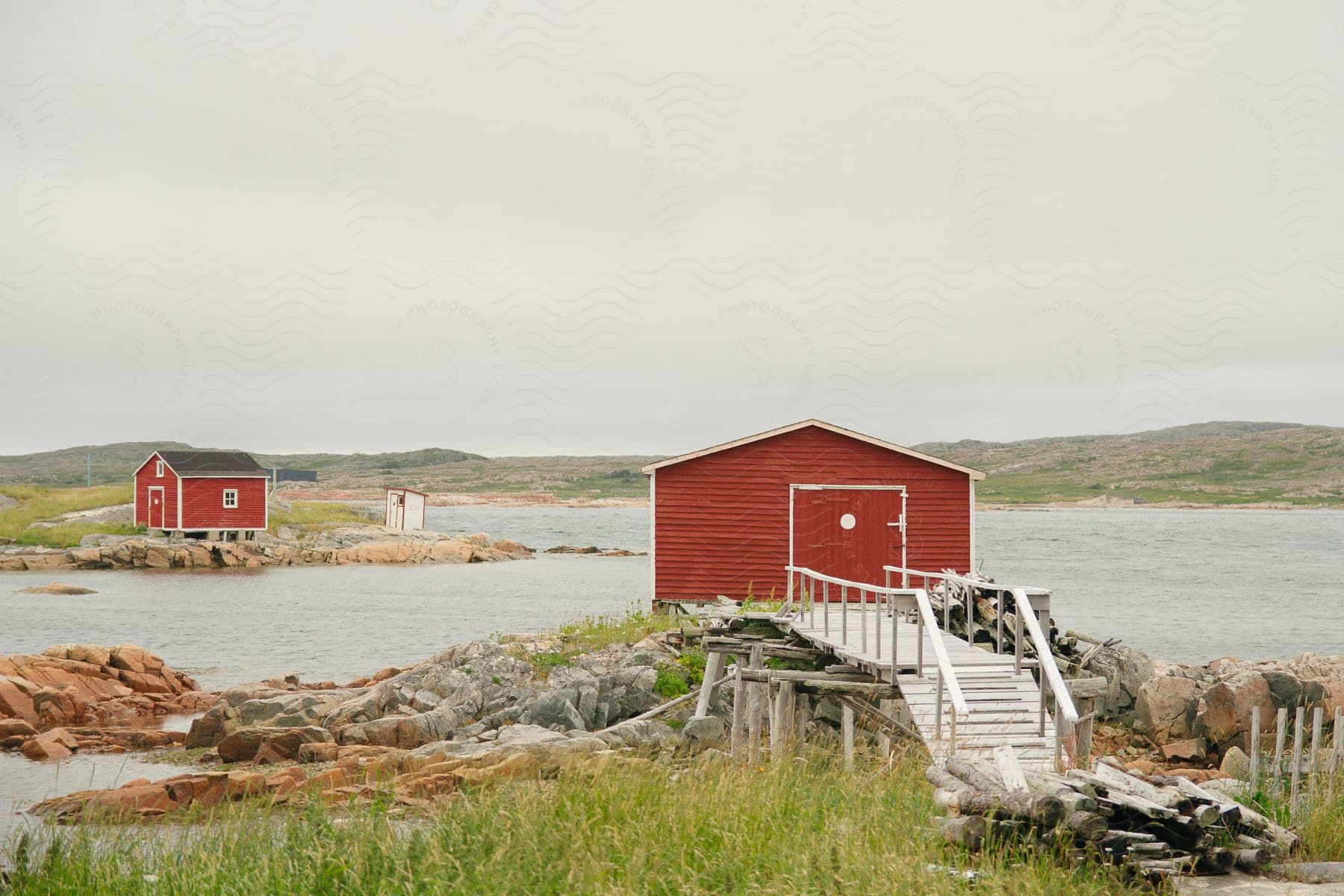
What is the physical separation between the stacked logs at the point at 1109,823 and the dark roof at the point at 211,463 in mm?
59515

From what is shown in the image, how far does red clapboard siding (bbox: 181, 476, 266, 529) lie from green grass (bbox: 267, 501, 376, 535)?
33.7ft

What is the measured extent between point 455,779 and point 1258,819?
800cm

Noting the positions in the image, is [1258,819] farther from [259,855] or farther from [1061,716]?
[259,855]

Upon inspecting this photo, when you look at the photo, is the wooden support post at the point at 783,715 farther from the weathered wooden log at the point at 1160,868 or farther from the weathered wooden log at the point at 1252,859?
the weathered wooden log at the point at 1160,868

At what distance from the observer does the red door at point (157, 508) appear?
63.5 metres

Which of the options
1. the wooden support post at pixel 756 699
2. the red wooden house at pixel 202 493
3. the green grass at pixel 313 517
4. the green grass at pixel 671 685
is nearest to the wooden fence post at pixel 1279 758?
the wooden support post at pixel 756 699

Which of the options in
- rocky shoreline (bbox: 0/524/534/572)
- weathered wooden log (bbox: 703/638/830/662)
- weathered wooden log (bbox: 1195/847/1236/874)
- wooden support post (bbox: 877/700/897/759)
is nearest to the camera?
weathered wooden log (bbox: 1195/847/1236/874)

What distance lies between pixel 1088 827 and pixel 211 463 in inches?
2458

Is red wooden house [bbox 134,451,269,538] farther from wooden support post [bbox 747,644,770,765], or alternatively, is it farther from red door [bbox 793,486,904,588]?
wooden support post [bbox 747,644,770,765]

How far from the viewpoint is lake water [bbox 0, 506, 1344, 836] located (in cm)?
3133

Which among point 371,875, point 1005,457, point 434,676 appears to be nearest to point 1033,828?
point 371,875

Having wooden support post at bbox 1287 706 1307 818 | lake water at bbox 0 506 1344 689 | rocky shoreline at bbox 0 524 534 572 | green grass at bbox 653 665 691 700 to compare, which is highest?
wooden support post at bbox 1287 706 1307 818

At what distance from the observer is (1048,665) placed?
11148 millimetres

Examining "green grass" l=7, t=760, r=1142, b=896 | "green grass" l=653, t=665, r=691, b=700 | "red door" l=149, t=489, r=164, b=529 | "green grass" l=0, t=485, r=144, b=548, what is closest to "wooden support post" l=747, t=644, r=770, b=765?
"green grass" l=653, t=665, r=691, b=700
